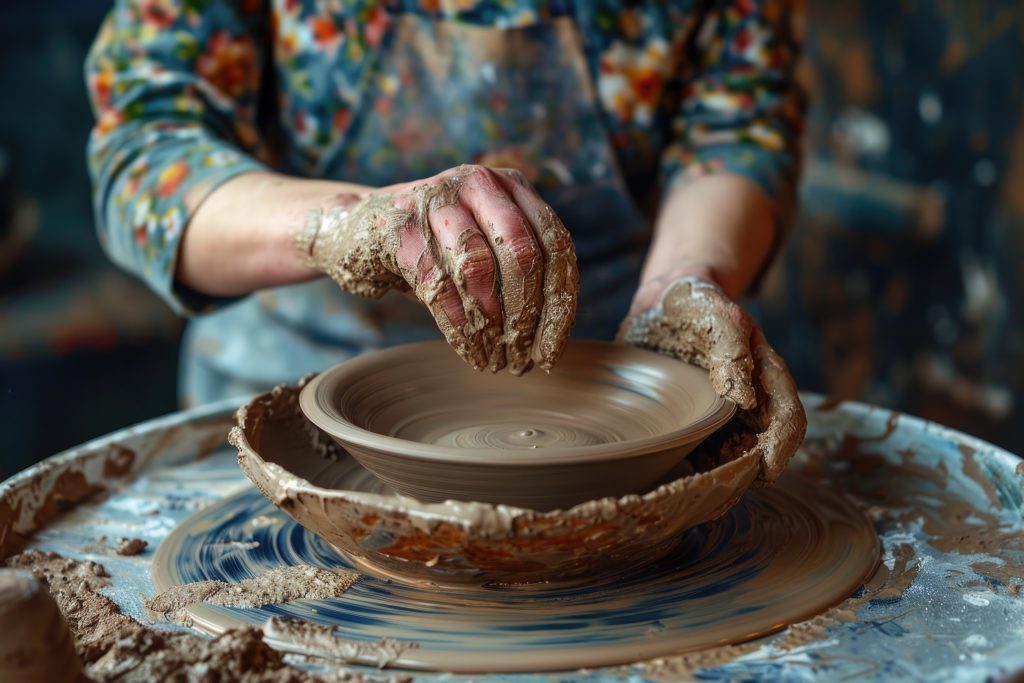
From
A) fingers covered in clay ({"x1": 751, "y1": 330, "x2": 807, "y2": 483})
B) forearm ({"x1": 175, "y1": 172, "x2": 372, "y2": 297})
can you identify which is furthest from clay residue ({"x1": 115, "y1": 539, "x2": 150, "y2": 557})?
fingers covered in clay ({"x1": 751, "y1": 330, "x2": 807, "y2": 483})

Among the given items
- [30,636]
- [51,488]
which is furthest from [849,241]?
[30,636]

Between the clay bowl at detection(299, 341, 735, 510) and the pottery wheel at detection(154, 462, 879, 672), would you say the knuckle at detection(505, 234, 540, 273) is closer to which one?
the clay bowl at detection(299, 341, 735, 510)

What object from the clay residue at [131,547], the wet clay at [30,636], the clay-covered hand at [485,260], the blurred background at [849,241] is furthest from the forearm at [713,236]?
the blurred background at [849,241]

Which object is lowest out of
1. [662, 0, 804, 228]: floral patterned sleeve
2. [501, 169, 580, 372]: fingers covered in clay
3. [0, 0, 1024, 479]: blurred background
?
[0, 0, 1024, 479]: blurred background

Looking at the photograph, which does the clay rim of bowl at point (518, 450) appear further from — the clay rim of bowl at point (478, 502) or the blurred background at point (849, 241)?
the blurred background at point (849, 241)

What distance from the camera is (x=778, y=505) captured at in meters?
1.55

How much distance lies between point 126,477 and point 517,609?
0.83 m

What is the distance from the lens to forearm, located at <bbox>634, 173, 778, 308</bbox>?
1.79 metres

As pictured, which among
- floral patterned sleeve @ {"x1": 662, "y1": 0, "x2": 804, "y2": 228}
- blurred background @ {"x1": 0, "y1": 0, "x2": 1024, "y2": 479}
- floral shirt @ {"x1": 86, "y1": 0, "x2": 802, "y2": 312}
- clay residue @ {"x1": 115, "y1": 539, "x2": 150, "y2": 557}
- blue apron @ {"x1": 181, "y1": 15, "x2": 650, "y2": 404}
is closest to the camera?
clay residue @ {"x1": 115, "y1": 539, "x2": 150, "y2": 557}

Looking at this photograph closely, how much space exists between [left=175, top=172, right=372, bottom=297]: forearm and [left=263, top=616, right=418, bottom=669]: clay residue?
616mm

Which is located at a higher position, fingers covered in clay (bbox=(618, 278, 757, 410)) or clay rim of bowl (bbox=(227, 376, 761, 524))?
fingers covered in clay (bbox=(618, 278, 757, 410))

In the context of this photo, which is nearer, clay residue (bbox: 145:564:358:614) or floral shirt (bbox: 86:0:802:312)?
clay residue (bbox: 145:564:358:614)

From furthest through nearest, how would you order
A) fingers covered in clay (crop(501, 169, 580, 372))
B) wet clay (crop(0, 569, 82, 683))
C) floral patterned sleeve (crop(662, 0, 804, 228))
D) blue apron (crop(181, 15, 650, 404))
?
floral patterned sleeve (crop(662, 0, 804, 228))
blue apron (crop(181, 15, 650, 404))
fingers covered in clay (crop(501, 169, 580, 372))
wet clay (crop(0, 569, 82, 683))

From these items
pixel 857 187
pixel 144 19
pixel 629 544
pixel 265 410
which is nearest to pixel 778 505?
pixel 629 544
